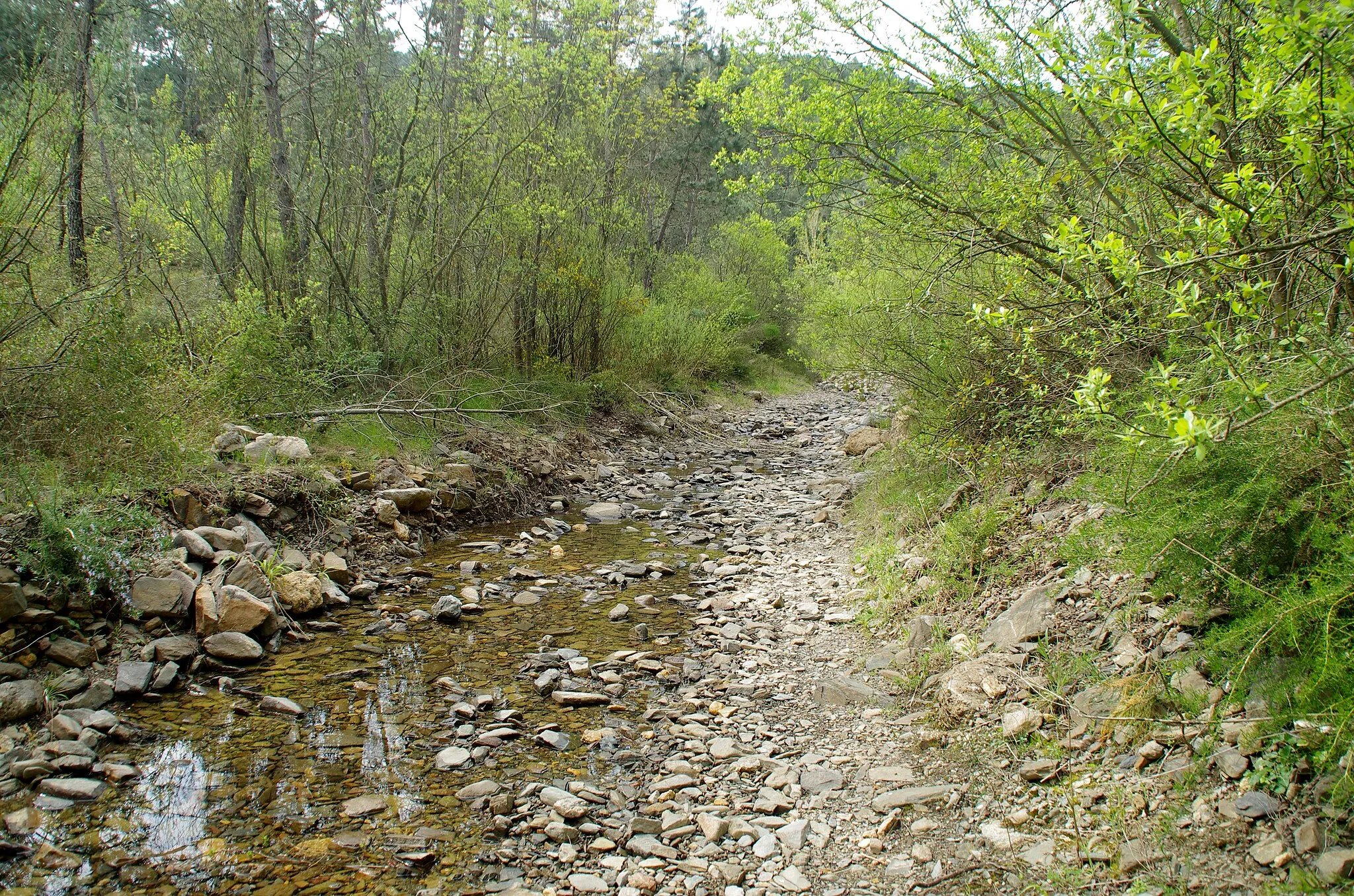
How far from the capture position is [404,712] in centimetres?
472

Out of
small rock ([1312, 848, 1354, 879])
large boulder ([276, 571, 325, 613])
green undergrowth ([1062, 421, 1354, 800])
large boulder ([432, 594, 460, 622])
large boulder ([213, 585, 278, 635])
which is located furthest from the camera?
large boulder ([432, 594, 460, 622])

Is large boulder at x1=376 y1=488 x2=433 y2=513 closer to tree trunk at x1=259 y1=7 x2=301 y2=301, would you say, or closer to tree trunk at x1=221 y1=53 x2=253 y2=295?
tree trunk at x1=221 y1=53 x2=253 y2=295

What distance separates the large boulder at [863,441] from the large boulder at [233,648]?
942cm

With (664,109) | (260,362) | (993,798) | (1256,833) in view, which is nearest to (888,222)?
(993,798)

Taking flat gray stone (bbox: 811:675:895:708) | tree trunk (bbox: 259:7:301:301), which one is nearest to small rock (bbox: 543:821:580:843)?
flat gray stone (bbox: 811:675:895:708)

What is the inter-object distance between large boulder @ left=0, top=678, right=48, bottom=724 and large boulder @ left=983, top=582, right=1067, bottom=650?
17.8 ft

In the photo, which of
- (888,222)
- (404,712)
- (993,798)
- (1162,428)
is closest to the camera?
(1162,428)

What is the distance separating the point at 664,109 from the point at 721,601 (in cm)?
1202

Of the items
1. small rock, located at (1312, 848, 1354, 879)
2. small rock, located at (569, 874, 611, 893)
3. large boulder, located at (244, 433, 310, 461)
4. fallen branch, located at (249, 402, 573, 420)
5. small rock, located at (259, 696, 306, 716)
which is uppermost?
small rock, located at (1312, 848, 1354, 879)

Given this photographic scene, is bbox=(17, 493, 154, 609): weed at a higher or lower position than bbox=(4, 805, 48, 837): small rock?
higher

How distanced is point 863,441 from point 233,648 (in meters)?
10.0

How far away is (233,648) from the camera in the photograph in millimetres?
5223

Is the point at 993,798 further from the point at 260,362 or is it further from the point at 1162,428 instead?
the point at 260,362

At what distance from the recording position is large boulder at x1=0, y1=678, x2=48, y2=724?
4160 mm
